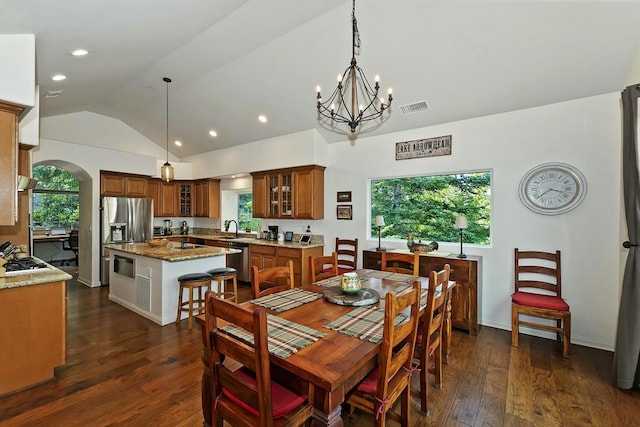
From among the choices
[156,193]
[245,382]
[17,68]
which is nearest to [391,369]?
[245,382]

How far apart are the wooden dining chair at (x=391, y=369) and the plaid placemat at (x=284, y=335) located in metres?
0.35

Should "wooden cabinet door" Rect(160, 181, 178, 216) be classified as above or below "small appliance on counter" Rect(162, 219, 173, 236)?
above

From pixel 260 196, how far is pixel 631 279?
5.14 meters

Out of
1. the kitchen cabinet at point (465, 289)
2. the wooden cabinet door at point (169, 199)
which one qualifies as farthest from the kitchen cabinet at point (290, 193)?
the wooden cabinet door at point (169, 199)

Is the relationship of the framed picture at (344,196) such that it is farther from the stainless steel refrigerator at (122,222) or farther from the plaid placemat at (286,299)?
the stainless steel refrigerator at (122,222)

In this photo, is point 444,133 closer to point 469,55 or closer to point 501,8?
point 469,55

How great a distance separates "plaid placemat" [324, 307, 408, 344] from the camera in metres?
1.57

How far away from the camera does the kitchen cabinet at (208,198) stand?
23.0 feet

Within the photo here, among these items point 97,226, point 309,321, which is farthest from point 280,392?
point 97,226

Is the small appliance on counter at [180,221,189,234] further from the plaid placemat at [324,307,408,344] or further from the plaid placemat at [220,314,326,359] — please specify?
the plaid placemat at [324,307,408,344]

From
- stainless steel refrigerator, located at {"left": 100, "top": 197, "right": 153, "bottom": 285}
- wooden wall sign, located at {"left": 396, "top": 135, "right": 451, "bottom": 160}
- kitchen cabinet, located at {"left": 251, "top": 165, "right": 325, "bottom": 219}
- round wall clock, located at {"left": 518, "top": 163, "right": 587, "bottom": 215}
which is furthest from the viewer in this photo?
stainless steel refrigerator, located at {"left": 100, "top": 197, "right": 153, "bottom": 285}

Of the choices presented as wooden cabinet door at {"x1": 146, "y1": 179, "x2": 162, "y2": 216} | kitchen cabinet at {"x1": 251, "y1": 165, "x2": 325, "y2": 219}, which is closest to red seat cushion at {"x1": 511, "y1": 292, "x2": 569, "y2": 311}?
kitchen cabinet at {"x1": 251, "y1": 165, "x2": 325, "y2": 219}

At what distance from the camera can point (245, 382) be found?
134 centimetres

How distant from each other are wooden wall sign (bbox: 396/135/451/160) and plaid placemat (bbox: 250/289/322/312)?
2.82 metres
